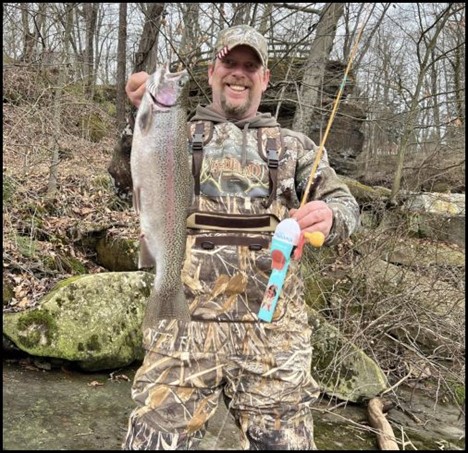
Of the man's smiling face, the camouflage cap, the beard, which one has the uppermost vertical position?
the camouflage cap

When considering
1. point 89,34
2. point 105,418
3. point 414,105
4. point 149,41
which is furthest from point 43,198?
point 89,34

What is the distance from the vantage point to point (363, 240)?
592cm

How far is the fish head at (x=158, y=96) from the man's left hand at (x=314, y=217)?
732mm

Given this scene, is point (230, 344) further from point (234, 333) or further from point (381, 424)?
point (381, 424)

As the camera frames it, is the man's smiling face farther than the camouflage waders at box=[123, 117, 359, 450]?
Yes

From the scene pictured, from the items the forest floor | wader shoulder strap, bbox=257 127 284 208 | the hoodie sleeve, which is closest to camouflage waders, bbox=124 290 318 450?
the hoodie sleeve

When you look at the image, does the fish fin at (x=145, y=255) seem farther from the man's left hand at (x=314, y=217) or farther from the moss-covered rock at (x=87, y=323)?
the moss-covered rock at (x=87, y=323)

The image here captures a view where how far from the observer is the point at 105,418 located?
3814mm

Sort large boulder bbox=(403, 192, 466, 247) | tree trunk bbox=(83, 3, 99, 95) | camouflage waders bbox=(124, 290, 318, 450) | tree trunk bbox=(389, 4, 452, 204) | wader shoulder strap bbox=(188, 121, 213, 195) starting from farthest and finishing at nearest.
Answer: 1. tree trunk bbox=(83, 3, 99, 95)
2. tree trunk bbox=(389, 4, 452, 204)
3. large boulder bbox=(403, 192, 466, 247)
4. wader shoulder strap bbox=(188, 121, 213, 195)
5. camouflage waders bbox=(124, 290, 318, 450)

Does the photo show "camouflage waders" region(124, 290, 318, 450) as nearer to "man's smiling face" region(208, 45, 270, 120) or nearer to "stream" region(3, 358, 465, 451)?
"stream" region(3, 358, 465, 451)

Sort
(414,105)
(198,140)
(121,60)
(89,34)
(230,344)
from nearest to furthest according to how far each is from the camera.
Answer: (230,344), (198,140), (414,105), (121,60), (89,34)

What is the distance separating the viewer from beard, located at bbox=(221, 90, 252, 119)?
8.86 feet

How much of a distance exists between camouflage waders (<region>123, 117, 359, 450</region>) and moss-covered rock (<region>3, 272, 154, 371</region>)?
2.12m

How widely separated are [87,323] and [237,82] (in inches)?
111
